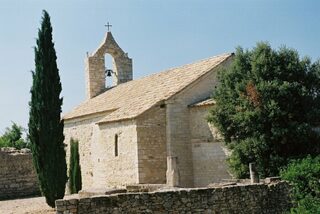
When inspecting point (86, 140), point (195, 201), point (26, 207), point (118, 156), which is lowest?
point (26, 207)

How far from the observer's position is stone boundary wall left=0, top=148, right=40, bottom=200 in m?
23.2

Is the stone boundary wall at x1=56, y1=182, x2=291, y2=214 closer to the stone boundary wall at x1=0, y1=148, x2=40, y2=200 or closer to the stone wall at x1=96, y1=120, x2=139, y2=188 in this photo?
the stone wall at x1=96, y1=120, x2=139, y2=188

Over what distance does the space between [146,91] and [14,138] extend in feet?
80.4

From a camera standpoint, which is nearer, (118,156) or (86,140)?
(118,156)

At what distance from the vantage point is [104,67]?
103 feet

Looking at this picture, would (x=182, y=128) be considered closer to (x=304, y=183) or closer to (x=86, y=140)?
(x=304, y=183)

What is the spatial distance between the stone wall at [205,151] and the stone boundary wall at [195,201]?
497 cm

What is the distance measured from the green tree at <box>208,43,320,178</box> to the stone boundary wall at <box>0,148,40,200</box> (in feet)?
37.9

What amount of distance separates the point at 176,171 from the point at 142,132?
12.8 feet

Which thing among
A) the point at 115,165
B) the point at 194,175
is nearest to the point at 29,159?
the point at 115,165

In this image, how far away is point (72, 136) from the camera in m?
28.3

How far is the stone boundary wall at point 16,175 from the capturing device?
23234mm

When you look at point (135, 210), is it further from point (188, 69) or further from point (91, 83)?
point (91, 83)

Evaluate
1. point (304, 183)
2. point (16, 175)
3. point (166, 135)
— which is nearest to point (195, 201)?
point (304, 183)
